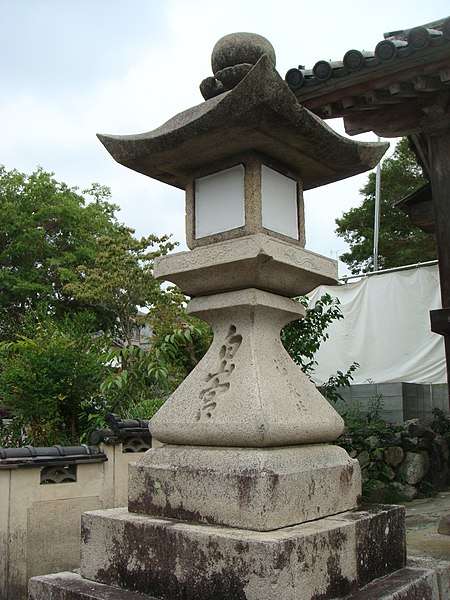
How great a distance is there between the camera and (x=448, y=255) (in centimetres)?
499

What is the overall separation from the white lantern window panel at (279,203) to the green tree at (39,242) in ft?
61.5

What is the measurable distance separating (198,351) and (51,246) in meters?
16.5

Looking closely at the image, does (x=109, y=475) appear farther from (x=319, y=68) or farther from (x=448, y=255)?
(x=319, y=68)

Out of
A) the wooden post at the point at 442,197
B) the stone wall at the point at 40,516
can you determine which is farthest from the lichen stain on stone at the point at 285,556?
the wooden post at the point at 442,197

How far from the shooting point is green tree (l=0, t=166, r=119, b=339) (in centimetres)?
2100

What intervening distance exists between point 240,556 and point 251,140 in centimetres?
159

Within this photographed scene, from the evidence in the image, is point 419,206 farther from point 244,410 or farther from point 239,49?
point 244,410

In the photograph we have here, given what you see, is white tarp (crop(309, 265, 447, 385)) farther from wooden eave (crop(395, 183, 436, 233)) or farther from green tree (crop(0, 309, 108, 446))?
green tree (crop(0, 309, 108, 446))

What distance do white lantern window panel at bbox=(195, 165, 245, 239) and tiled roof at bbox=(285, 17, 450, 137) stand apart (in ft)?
7.78

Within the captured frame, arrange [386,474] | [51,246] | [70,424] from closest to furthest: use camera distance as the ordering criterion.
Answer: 1. [70,424]
2. [386,474]
3. [51,246]

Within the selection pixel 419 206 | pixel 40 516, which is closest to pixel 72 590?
pixel 40 516

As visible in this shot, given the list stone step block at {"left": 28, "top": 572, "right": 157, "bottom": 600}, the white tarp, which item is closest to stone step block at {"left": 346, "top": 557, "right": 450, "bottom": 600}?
stone step block at {"left": 28, "top": 572, "right": 157, "bottom": 600}

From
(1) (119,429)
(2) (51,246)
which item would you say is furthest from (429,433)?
(2) (51,246)

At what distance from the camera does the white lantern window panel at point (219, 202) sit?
102 inches
